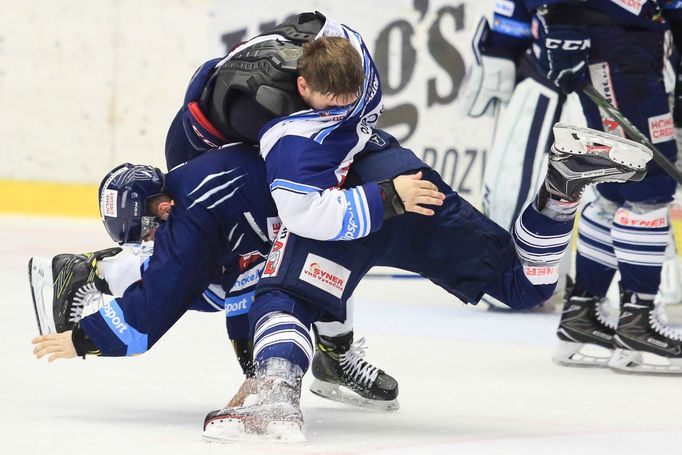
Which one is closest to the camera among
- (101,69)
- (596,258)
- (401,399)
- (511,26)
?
(401,399)

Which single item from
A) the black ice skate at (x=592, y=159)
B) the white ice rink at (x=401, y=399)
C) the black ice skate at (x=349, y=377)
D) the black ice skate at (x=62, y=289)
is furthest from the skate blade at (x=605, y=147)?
the black ice skate at (x=62, y=289)

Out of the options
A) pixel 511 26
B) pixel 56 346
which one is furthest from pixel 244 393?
pixel 511 26

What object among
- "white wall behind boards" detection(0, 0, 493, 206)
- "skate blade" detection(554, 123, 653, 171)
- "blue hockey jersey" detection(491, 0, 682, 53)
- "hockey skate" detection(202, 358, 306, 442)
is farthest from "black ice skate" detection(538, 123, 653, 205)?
"white wall behind boards" detection(0, 0, 493, 206)

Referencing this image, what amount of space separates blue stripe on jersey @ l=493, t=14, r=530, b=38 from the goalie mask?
1628 mm

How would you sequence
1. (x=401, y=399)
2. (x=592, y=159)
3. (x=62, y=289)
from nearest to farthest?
1. (x=592, y=159)
2. (x=62, y=289)
3. (x=401, y=399)

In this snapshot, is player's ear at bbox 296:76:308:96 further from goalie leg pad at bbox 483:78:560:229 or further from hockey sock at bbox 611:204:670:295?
goalie leg pad at bbox 483:78:560:229

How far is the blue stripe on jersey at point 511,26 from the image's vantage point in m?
4.22

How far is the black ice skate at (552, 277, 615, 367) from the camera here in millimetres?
3785

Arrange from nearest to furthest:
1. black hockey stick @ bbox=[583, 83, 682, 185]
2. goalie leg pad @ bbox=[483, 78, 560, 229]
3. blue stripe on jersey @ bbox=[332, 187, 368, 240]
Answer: blue stripe on jersey @ bbox=[332, 187, 368, 240], black hockey stick @ bbox=[583, 83, 682, 185], goalie leg pad @ bbox=[483, 78, 560, 229]

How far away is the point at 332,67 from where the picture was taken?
8.46 feet

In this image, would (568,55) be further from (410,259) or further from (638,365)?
(410,259)

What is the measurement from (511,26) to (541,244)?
155 cm

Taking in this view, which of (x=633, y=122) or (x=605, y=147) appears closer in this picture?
(x=605, y=147)

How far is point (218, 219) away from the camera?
2826 millimetres
